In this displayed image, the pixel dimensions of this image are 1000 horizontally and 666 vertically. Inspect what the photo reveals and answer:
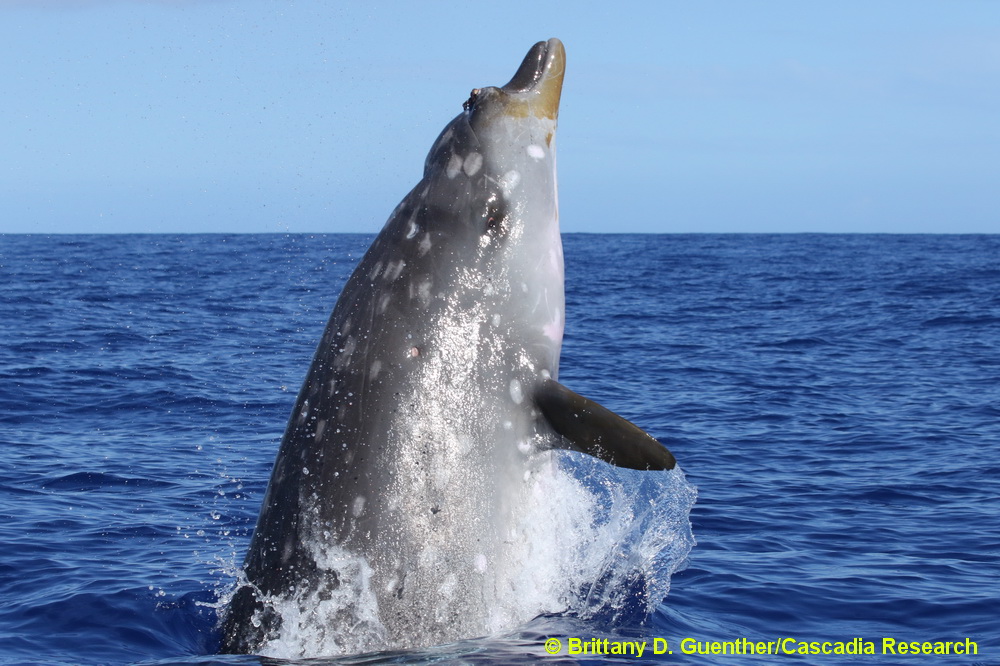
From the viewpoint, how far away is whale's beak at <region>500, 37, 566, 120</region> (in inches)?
341

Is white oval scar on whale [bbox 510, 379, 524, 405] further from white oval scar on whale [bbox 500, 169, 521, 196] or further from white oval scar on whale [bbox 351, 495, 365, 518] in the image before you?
white oval scar on whale [bbox 500, 169, 521, 196]

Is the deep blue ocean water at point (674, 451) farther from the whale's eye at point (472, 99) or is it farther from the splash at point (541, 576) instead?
the whale's eye at point (472, 99)

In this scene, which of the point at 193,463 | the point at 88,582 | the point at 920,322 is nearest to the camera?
the point at 88,582

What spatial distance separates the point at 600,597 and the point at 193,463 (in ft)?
28.6

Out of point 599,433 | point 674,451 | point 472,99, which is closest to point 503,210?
point 472,99

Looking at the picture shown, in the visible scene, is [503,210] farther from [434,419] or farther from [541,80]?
[434,419]

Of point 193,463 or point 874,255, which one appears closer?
point 193,463

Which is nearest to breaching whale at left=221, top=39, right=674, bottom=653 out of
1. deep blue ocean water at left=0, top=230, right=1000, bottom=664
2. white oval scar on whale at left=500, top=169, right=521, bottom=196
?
white oval scar on whale at left=500, top=169, right=521, bottom=196

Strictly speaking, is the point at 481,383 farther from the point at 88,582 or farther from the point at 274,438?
the point at 274,438

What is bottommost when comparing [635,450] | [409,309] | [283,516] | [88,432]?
[88,432]

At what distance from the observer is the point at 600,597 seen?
9.67 metres

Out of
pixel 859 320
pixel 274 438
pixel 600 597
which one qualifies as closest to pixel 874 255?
pixel 859 320

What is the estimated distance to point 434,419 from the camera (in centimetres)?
781

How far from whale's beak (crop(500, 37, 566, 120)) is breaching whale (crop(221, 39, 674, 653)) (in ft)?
0.10
